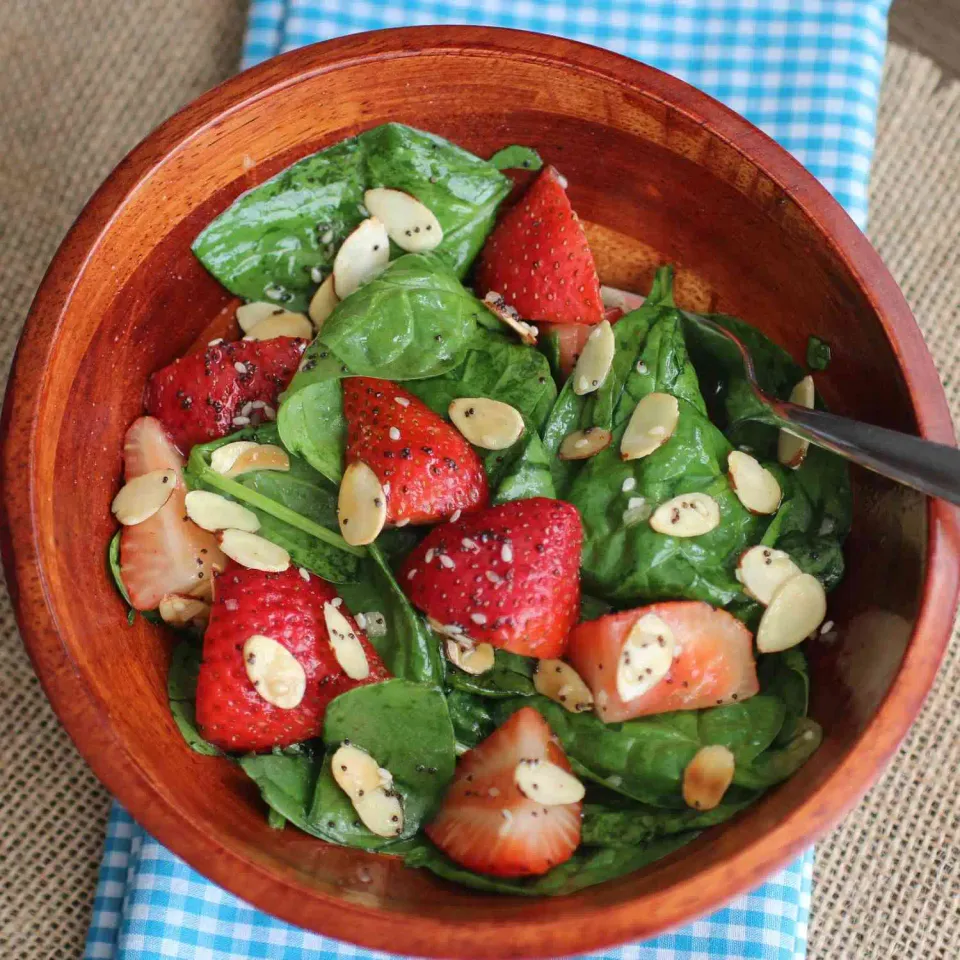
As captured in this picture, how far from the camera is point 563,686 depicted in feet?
3.99

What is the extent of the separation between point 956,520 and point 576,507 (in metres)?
0.42

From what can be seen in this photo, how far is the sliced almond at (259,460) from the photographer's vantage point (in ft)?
4.19

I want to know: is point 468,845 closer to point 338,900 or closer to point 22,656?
point 338,900

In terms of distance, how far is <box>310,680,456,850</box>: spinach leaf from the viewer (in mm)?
1201

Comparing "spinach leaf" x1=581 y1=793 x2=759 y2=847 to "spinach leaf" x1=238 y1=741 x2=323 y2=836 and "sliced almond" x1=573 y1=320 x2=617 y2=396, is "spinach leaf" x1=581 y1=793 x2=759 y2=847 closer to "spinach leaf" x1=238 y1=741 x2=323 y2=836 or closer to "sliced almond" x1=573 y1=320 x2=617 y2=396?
"spinach leaf" x1=238 y1=741 x2=323 y2=836

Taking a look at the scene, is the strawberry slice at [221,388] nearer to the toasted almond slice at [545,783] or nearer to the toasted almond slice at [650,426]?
the toasted almond slice at [650,426]

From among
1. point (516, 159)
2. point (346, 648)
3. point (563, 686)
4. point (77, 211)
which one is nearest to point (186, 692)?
point (346, 648)

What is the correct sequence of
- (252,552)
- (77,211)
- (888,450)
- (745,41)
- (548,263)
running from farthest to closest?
(77,211), (745,41), (548,263), (252,552), (888,450)

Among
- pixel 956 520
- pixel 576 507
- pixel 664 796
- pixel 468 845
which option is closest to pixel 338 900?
pixel 468 845

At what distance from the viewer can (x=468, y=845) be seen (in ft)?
3.83

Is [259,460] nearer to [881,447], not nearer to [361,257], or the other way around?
[361,257]

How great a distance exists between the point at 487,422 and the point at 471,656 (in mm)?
274

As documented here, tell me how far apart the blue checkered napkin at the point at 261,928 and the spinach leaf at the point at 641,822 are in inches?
12.5

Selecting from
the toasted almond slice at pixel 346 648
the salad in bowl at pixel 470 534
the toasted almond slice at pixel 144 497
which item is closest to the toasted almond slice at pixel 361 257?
the salad in bowl at pixel 470 534
